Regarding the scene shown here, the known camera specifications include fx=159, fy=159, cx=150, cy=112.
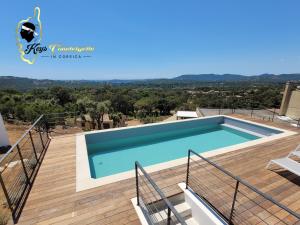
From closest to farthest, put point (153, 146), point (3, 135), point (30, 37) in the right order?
point (3, 135), point (153, 146), point (30, 37)

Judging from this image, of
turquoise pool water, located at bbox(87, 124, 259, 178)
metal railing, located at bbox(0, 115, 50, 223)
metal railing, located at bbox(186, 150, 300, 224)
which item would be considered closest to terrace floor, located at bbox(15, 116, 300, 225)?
metal railing, located at bbox(0, 115, 50, 223)

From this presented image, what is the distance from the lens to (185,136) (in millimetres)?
6543

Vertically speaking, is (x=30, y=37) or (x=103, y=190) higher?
(x=30, y=37)

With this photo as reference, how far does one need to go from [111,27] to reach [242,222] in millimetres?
11613

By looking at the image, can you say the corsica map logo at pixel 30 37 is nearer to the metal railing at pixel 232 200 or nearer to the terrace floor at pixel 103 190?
the terrace floor at pixel 103 190

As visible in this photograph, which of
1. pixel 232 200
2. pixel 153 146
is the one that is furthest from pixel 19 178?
pixel 153 146

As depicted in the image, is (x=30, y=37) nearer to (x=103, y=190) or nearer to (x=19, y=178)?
(x=19, y=178)

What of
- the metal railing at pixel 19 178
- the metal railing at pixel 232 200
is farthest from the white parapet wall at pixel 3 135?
the metal railing at pixel 232 200

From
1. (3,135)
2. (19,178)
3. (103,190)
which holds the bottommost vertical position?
(3,135)

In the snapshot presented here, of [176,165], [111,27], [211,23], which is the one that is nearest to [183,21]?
[211,23]

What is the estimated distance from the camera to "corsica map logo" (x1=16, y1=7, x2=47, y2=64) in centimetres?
650

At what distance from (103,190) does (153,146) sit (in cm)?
320

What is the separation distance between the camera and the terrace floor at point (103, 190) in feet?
6.93

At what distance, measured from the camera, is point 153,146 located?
18.6ft
